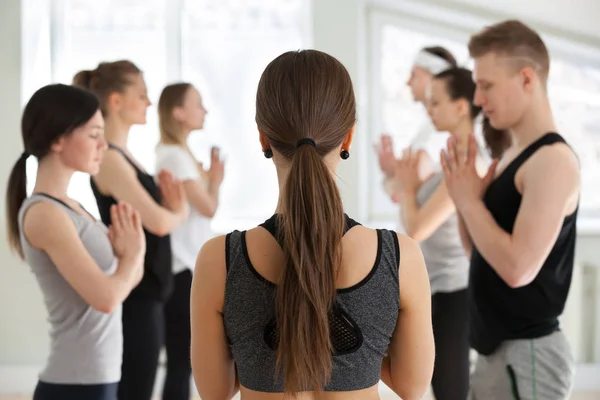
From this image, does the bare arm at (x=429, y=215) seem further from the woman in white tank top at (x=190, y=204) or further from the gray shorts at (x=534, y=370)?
the woman in white tank top at (x=190, y=204)

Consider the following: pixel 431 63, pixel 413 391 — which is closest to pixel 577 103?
A: pixel 431 63

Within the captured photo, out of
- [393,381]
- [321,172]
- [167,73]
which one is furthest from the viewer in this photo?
[167,73]

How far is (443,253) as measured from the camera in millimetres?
3039

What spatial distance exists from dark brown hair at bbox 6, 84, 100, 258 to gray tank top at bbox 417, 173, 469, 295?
1.30 meters

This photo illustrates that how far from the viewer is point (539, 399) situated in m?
1.97

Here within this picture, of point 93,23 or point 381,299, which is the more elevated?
point 93,23

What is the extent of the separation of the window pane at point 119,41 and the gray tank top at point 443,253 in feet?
8.07

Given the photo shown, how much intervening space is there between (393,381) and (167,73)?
3.87m

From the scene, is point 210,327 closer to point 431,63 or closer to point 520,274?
point 520,274

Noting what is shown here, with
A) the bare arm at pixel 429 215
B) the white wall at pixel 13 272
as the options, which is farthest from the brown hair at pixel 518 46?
the white wall at pixel 13 272

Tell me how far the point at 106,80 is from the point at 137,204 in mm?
518

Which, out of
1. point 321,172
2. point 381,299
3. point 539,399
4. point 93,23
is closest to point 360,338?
point 381,299

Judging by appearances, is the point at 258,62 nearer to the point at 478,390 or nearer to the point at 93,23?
the point at 93,23

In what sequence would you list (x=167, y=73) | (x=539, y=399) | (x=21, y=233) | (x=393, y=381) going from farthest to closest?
(x=167, y=73)
(x=21, y=233)
(x=539, y=399)
(x=393, y=381)
